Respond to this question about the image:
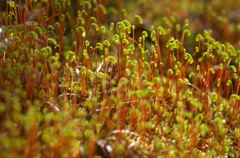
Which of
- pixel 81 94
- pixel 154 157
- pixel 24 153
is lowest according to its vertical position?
pixel 154 157

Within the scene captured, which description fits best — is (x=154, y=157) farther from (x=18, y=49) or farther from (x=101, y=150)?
(x=18, y=49)

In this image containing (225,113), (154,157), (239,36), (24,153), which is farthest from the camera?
(239,36)

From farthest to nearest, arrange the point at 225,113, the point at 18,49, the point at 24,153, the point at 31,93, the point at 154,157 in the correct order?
the point at 225,113
the point at 18,49
the point at 31,93
the point at 154,157
the point at 24,153

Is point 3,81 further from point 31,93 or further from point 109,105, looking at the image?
point 109,105

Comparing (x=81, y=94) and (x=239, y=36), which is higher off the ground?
(x=239, y=36)

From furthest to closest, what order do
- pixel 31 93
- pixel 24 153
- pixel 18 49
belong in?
pixel 18 49, pixel 31 93, pixel 24 153

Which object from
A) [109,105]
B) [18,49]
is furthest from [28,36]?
[109,105]

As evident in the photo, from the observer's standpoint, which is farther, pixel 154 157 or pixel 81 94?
pixel 81 94

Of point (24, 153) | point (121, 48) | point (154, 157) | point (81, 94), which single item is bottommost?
point (154, 157)

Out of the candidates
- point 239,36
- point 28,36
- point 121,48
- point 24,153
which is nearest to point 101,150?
point 24,153
